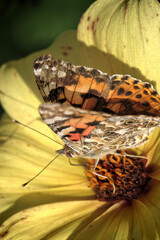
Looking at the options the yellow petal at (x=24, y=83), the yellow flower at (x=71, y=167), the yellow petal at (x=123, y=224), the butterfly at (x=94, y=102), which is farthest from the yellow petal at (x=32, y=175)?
the butterfly at (x=94, y=102)

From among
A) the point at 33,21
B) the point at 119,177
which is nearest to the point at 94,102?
the point at 119,177

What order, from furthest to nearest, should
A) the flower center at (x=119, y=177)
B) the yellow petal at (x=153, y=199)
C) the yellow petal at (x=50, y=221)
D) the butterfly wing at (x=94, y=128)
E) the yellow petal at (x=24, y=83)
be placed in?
the yellow petal at (x=24, y=83), the flower center at (x=119, y=177), the yellow petal at (x=50, y=221), the yellow petal at (x=153, y=199), the butterfly wing at (x=94, y=128)

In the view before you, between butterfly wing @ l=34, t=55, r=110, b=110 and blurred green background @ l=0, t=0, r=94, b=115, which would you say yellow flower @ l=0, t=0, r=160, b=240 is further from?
blurred green background @ l=0, t=0, r=94, b=115

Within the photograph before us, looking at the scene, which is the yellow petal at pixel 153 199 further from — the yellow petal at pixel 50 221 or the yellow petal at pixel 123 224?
the yellow petal at pixel 50 221

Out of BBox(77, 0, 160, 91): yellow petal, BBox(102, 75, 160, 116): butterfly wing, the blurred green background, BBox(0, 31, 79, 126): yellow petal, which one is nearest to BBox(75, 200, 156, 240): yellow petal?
BBox(102, 75, 160, 116): butterfly wing

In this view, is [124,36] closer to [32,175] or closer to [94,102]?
[94,102]
